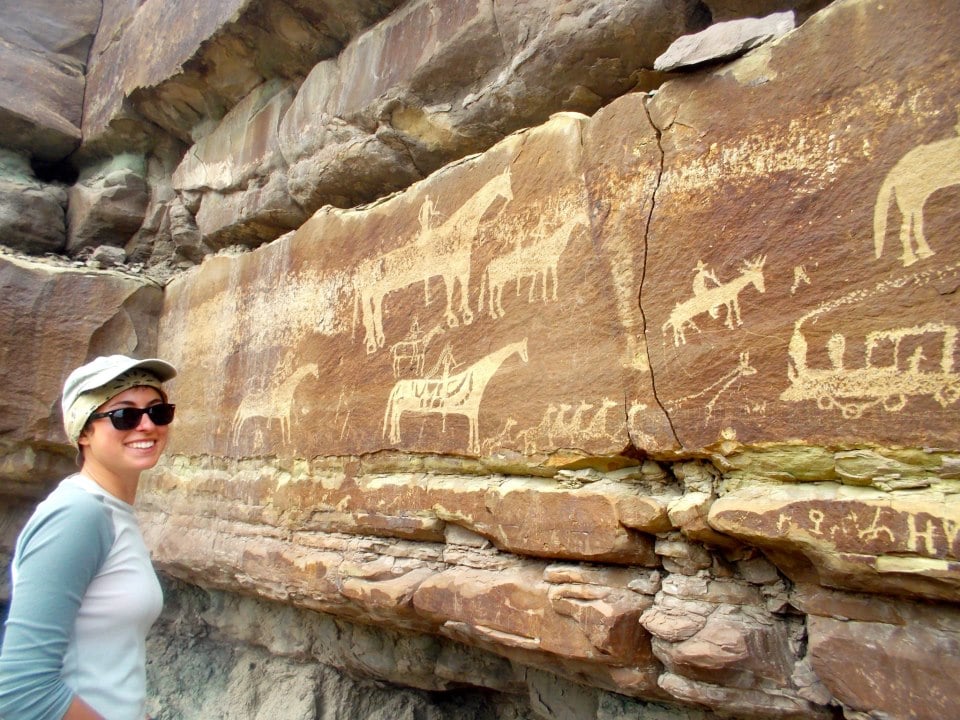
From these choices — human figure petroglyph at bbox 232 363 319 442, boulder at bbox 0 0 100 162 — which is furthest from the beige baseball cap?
boulder at bbox 0 0 100 162

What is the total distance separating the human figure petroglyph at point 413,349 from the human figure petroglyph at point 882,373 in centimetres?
164

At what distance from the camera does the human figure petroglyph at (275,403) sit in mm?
3877

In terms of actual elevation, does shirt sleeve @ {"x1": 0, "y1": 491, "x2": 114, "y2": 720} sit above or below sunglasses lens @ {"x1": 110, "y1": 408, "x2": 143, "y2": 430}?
below

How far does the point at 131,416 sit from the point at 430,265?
178 centimetres

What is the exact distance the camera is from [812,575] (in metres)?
2.03

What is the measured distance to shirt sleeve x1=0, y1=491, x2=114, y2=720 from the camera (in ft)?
4.20

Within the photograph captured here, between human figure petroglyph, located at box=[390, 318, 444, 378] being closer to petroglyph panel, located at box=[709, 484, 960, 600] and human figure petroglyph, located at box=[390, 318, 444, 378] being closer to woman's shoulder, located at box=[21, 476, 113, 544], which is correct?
petroglyph panel, located at box=[709, 484, 960, 600]

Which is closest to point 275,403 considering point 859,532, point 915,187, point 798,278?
point 798,278

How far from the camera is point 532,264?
281 centimetres

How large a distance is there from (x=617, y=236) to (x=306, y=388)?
2.10 meters

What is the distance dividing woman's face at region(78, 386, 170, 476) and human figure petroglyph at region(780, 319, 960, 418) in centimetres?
185

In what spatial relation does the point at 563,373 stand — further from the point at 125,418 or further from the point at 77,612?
the point at 77,612

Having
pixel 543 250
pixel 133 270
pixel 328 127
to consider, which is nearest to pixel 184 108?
pixel 133 270

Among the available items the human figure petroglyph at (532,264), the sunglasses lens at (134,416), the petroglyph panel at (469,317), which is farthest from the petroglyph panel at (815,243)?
the sunglasses lens at (134,416)
